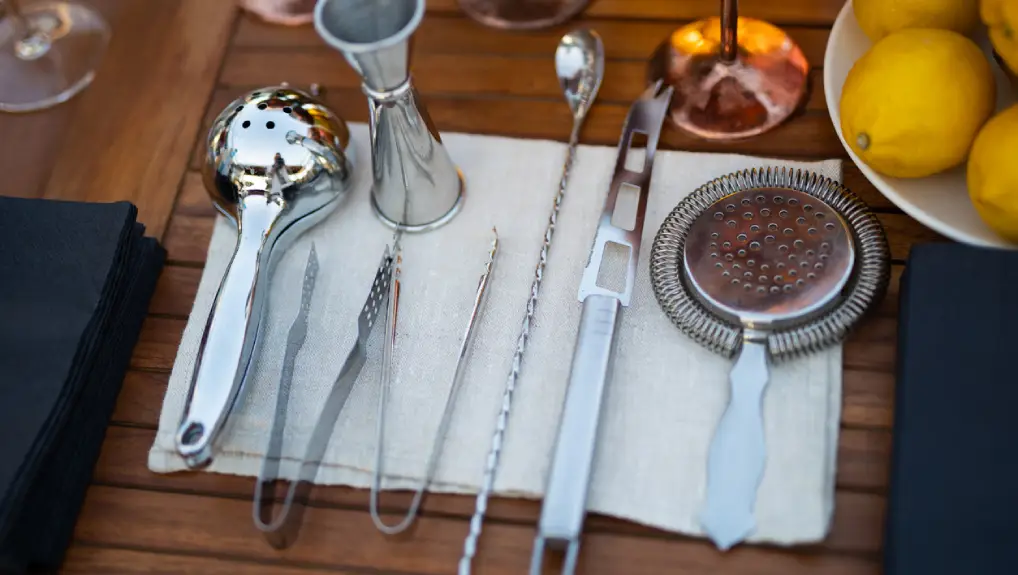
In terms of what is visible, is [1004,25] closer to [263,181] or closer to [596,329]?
[596,329]

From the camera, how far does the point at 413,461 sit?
475mm

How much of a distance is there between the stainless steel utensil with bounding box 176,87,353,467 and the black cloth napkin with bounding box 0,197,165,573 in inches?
2.5

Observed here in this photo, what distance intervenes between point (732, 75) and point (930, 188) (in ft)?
0.49

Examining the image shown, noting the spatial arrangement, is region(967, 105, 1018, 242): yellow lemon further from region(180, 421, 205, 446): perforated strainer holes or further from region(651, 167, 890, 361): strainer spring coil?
region(180, 421, 205, 446): perforated strainer holes

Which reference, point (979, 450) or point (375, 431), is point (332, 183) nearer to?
point (375, 431)

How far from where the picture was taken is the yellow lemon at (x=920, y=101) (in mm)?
456

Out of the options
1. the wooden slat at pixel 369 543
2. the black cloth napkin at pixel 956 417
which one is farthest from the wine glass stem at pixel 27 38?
the black cloth napkin at pixel 956 417

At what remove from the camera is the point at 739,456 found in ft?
1.46

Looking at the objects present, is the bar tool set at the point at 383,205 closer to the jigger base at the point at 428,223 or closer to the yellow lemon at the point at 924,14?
the jigger base at the point at 428,223

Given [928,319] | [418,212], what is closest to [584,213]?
[418,212]

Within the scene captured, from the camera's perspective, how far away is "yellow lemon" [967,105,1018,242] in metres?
0.43

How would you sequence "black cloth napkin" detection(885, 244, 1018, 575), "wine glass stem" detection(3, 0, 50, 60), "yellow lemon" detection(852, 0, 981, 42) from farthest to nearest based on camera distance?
1. "wine glass stem" detection(3, 0, 50, 60)
2. "yellow lemon" detection(852, 0, 981, 42)
3. "black cloth napkin" detection(885, 244, 1018, 575)

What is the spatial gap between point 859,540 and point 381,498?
0.75 ft

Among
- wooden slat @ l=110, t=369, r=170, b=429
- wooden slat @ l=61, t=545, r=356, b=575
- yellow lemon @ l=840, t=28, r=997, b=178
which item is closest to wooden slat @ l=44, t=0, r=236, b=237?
wooden slat @ l=110, t=369, r=170, b=429
